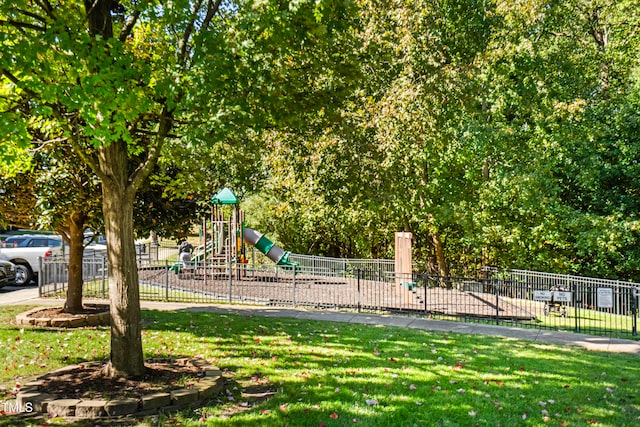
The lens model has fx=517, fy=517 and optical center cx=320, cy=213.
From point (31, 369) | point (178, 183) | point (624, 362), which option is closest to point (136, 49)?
point (178, 183)

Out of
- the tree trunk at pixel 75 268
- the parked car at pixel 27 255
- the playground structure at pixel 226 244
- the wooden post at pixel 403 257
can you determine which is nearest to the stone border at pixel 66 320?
the tree trunk at pixel 75 268

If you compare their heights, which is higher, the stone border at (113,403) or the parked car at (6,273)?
the parked car at (6,273)

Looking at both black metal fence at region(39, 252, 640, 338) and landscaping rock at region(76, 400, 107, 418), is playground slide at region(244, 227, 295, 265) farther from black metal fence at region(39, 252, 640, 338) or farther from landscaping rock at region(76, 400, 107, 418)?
landscaping rock at region(76, 400, 107, 418)

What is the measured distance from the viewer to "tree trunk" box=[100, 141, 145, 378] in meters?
6.72

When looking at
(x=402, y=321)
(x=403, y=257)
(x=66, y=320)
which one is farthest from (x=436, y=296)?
(x=66, y=320)

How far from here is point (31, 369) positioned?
7.52 meters

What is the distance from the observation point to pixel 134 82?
19.9ft

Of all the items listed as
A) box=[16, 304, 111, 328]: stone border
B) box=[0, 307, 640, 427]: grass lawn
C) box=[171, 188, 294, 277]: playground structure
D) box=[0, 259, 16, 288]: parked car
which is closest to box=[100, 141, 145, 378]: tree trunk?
box=[0, 307, 640, 427]: grass lawn

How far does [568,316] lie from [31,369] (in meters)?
13.2

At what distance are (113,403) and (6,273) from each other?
1451 cm

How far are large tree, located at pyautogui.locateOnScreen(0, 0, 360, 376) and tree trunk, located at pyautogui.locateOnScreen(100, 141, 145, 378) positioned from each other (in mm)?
13

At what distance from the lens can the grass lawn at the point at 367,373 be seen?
18.8 feet

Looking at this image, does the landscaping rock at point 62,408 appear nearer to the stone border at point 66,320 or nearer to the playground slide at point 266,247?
the stone border at point 66,320

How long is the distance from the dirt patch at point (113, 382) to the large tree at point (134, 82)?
223 mm
